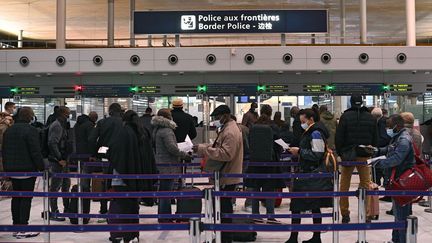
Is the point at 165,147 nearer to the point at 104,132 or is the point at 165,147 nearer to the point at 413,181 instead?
the point at 104,132

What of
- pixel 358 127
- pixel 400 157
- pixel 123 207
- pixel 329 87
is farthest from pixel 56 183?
pixel 329 87

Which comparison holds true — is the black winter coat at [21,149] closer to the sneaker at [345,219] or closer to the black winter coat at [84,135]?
the black winter coat at [84,135]

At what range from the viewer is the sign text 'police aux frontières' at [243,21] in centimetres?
1572

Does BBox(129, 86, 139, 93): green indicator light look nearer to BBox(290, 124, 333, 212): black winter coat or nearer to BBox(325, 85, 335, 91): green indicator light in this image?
BBox(325, 85, 335, 91): green indicator light

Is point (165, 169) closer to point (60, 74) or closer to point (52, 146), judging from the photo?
point (52, 146)

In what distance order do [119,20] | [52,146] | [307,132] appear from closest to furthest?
[307,132]
[52,146]
[119,20]

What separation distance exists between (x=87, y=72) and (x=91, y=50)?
744 mm

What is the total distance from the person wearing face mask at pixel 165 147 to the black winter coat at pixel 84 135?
190cm

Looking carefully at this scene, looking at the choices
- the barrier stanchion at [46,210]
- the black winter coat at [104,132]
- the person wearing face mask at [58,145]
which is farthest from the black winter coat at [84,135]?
the barrier stanchion at [46,210]

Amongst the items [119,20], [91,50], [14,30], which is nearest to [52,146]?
[91,50]

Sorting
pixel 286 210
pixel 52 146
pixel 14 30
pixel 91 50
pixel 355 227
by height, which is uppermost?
pixel 14 30

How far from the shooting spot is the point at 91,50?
15.3 m

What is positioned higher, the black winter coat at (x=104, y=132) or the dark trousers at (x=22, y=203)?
the black winter coat at (x=104, y=132)

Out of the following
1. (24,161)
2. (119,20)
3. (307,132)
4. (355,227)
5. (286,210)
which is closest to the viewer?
(355,227)
